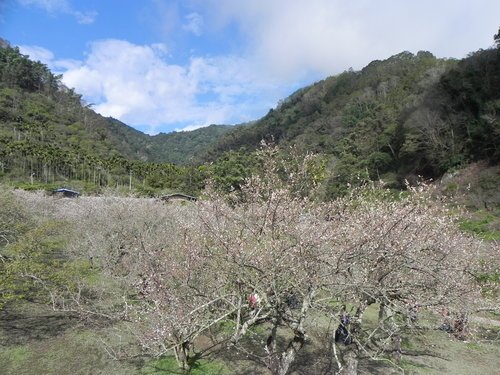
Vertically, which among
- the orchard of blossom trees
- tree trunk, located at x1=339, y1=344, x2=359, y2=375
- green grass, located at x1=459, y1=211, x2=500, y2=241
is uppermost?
the orchard of blossom trees

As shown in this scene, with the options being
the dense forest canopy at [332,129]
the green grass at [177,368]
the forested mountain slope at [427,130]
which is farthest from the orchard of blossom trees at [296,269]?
the forested mountain slope at [427,130]

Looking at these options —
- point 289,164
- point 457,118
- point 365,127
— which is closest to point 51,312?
point 289,164

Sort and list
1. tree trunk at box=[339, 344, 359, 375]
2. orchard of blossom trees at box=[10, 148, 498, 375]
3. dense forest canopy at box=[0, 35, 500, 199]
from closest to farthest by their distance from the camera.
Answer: orchard of blossom trees at box=[10, 148, 498, 375], tree trunk at box=[339, 344, 359, 375], dense forest canopy at box=[0, 35, 500, 199]

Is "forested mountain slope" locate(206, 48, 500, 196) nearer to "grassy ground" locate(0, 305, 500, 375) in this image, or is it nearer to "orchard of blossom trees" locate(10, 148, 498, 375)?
"orchard of blossom trees" locate(10, 148, 498, 375)

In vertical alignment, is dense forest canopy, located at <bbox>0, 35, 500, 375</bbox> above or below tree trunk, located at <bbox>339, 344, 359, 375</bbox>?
above

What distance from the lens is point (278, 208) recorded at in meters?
7.79

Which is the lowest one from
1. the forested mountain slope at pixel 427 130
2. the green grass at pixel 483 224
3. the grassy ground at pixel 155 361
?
the grassy ground at pixel 155 361

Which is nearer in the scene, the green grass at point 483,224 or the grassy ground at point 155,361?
the grassy ground at point 155,361

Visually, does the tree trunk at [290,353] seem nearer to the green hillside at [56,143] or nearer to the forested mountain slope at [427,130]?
the forested mountain slope at [427,130]

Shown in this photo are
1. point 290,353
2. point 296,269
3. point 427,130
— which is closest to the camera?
point 296,269

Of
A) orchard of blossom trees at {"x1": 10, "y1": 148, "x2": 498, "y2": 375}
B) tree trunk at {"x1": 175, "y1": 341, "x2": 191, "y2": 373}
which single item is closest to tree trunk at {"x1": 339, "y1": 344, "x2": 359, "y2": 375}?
orchard of blossom trees at {"x1": 10, "y1": 148, "x2": 498, "y2": 375}

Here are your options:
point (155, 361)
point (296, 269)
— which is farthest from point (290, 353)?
point (155, 361)

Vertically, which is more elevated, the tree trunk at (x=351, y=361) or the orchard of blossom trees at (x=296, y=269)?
the orchard of blossom trees at (x=296, y=269)

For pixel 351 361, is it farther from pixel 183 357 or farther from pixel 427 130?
pixel 427 130
